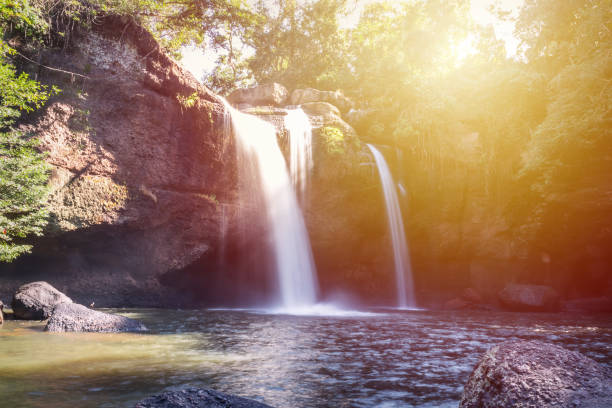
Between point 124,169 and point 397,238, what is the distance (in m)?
12.3

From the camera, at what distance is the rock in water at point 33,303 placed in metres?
10.2

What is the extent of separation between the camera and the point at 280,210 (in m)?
17.6

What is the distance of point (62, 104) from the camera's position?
1359 cm

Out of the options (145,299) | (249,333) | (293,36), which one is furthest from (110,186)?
(293,36)

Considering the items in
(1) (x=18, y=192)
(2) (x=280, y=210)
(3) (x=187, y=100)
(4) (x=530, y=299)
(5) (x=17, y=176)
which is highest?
(3) (x=187, y=100)

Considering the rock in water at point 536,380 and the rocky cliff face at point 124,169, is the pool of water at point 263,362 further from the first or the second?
the rocky cliff face at point 124,169

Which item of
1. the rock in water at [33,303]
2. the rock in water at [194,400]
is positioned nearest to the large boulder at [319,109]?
the rock in water at [33,303]

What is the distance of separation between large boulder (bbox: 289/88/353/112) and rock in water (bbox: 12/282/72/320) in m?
17.2

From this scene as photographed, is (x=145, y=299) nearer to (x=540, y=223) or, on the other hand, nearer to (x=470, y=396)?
(x=470, y=396)

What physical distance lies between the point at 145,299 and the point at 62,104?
7459mm

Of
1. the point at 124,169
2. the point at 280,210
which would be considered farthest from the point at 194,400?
the point at 280,210

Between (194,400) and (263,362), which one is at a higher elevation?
(194,400)

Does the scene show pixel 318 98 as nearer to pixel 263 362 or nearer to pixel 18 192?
pixel 18 192

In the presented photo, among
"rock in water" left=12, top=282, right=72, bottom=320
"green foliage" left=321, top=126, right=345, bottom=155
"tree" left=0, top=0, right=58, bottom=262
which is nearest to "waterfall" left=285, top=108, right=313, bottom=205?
Result: "green foliage" left=321, top=126, right=345, bottom=155
